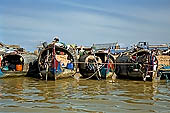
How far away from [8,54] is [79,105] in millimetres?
13769

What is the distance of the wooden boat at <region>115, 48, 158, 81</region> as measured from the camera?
1514 centimetres

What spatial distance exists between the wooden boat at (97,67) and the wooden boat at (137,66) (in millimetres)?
958

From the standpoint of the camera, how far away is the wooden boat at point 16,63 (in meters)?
18.4

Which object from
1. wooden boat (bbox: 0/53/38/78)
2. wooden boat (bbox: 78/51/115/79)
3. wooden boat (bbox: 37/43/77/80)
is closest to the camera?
wooden boat (bbox: 37/43/77/80)

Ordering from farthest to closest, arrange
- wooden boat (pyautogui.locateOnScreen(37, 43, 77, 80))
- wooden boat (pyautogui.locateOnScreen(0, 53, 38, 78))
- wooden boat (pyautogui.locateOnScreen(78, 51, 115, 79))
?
wooden boat (pyautogui.locateOnScreen(0, 53, 38, 78)) < wooden boat (pyautogui.locateOnScreen(78, 51, 115, 79)) < wooden boat (pyautogui.locateOnScreen(37, 43, 77, 80))

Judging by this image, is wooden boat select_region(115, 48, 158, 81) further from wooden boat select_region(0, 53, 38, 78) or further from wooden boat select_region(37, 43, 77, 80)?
Result: wooden boat select_region(0, 53, 38, 78)

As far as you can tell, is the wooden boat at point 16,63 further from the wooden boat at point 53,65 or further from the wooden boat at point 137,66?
the wooden boat at point 137,66

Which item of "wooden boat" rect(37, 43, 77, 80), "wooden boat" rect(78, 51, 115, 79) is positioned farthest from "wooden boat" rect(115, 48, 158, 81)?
"wooden boat" rect(37, 43, 77, 80)

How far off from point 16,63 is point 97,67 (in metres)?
8.82

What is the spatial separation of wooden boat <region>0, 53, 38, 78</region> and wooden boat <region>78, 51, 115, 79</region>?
471 cm

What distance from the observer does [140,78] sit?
15.8 meters

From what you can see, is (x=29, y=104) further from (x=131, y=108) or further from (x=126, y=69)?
(x=126, y=69)

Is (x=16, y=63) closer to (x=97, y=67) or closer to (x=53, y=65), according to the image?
(x=53, y=65)

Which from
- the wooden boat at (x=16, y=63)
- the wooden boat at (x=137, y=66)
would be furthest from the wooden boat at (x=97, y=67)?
the wooden boat at (x=16, y=63)
